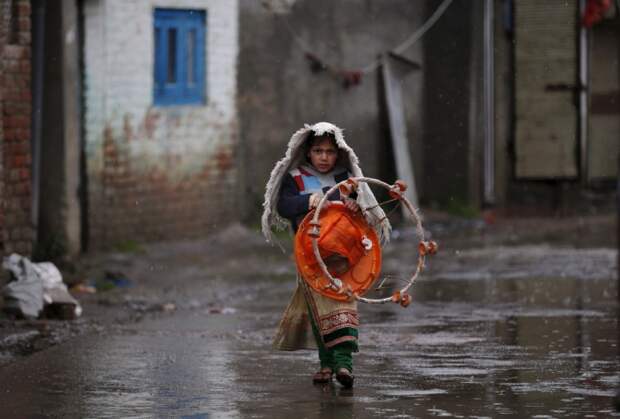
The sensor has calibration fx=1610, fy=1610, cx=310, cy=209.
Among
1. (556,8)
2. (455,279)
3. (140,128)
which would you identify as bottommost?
(455,279)

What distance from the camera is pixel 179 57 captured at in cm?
1722

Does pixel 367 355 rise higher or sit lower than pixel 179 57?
lower

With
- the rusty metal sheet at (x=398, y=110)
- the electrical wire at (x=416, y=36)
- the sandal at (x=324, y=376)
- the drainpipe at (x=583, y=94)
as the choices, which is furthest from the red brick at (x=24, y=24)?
the drainpipe at (x=583, y=94)

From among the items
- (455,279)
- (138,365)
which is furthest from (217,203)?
(138,365)

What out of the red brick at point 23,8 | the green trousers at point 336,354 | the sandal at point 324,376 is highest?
the red brick at point 23,8

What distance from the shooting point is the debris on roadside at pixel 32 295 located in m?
11.3

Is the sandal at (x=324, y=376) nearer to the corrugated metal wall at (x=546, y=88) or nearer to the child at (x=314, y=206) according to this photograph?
the child at (x=314, y=206)

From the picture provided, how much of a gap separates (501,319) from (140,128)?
20.1 ft

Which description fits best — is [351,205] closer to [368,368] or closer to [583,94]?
[368,368]

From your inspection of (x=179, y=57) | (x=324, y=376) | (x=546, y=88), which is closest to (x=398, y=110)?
(x=546, y=88)

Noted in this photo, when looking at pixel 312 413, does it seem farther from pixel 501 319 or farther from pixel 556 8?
pixel 556 8

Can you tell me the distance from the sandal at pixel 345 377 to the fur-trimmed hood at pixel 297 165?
78 cm

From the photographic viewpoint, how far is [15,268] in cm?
1174

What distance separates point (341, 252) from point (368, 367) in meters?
0.99
